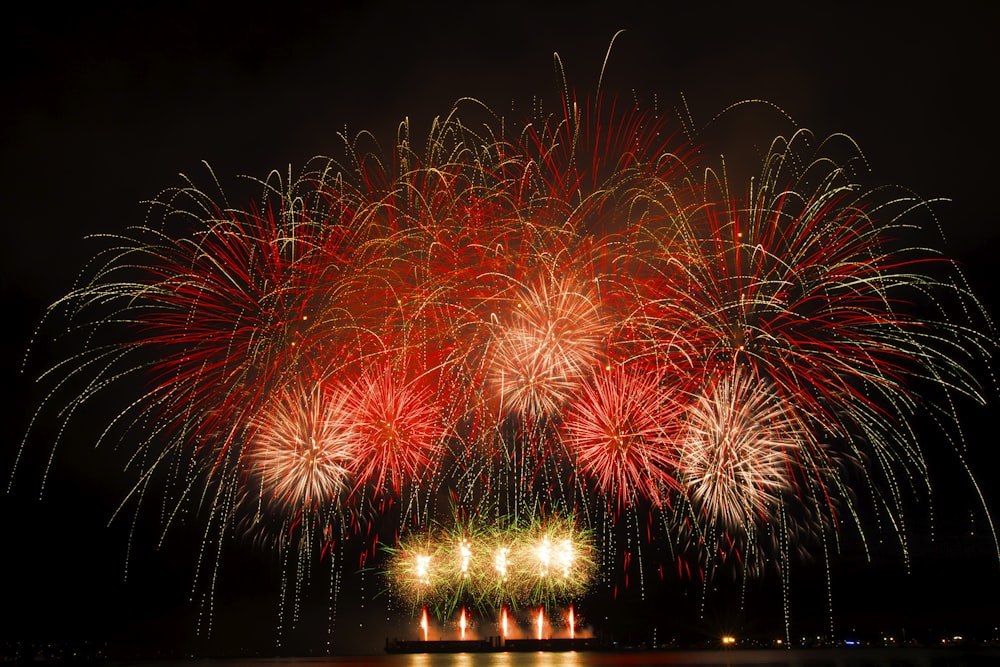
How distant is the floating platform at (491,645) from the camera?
63.7 metres

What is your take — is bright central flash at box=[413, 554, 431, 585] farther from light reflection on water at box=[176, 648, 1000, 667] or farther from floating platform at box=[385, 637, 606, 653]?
floating platform at box=[385, 637, 606, 653]

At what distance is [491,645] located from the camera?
65188 millimetres

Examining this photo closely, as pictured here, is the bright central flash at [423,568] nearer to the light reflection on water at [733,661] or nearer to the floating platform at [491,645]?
the light reflection on water at [733,661]

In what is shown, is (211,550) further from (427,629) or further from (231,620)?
(427,629)

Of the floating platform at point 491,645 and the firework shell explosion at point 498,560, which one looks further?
the floating platform at point 491,645

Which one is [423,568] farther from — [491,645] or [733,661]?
[733,661]

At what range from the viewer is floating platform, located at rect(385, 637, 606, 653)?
63.7 m

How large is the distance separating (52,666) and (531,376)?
4896cm

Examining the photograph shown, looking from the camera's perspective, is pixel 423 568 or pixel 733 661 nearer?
pixel 733 661

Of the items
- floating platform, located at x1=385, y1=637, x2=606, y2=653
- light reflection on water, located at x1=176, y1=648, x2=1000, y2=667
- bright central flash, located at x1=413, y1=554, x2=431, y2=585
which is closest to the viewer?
light reflection on water, located at x1=176, y1=648, x2=1000, y2=667

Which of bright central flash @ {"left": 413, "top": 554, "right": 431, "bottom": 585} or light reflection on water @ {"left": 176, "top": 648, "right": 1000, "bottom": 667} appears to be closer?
light reflection on water @ {"left": 176, "top": 648, "right": 1000, "bottom": 667}

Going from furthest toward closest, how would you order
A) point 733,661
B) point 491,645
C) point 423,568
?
point 491,645 → point 423,568 → point 733,661

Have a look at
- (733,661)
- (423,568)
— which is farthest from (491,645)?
(733,661)

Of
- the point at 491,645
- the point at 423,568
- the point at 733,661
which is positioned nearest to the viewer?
the point at 733,661
